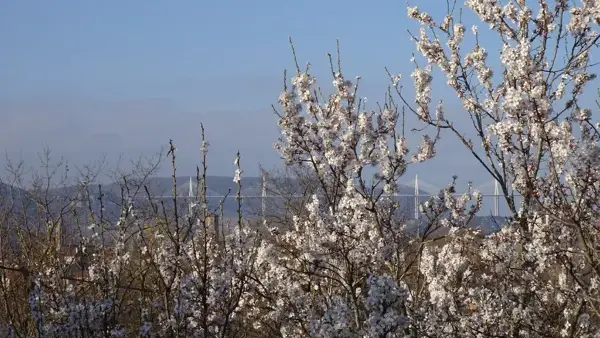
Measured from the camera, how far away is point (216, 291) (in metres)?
4.36

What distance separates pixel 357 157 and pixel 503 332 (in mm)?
1565

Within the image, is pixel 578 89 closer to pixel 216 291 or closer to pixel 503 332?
pixel 503 332

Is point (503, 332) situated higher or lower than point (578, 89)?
lower

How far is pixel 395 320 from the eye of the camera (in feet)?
10.5

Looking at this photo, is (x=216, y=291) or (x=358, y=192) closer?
(x=216, y=291)

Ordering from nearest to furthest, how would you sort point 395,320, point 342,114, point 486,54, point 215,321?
point 395,320 < point 215,321 < point 342,114 < point 486,54

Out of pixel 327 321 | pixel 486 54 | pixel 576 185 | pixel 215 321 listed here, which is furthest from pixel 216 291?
pixel 486 54

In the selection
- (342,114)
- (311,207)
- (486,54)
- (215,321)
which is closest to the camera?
(215,321)

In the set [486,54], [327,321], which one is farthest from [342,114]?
[327,321]

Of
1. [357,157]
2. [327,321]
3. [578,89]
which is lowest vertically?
[327,321]

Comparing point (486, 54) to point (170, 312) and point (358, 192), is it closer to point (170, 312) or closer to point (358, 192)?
point (358, 192)

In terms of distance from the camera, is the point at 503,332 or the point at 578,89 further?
the point at 578,89

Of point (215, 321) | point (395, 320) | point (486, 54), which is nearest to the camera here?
point (395, 320)

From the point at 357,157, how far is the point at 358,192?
0.93 feet
